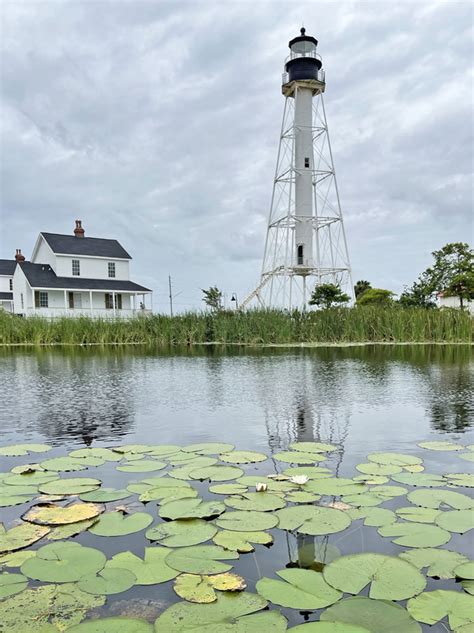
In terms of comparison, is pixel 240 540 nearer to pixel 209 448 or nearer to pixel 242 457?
pixel 242 457

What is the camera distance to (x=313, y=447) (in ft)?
14.4

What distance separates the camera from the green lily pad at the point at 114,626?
5.77 ft

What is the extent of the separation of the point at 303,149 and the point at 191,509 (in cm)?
2979

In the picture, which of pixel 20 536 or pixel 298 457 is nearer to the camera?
pixel 20 536

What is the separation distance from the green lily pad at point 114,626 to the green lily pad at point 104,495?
1.28 metres

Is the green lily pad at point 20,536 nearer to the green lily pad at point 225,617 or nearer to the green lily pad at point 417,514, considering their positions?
the green lily pad at point 225,617

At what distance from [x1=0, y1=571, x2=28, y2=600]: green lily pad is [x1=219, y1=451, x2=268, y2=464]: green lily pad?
6.42 feet

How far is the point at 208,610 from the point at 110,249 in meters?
36.2

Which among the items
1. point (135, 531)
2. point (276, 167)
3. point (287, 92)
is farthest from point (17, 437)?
point (287, 92)

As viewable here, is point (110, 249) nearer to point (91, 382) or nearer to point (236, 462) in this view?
point (91, 382)

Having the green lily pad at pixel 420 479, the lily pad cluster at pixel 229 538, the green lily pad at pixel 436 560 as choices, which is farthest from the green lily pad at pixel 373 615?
the green lily pad at pixel 420 479

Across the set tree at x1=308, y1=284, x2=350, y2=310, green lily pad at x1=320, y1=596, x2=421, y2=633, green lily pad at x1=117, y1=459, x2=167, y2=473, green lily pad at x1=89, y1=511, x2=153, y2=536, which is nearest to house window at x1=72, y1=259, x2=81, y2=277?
tree at x1=308, y1=284, x2=350, y2=310

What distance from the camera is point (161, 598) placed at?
2023mm

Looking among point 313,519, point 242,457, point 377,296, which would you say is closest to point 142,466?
point 242,457
